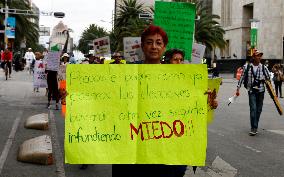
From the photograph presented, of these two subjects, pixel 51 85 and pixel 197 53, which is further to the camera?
pixel 51 85

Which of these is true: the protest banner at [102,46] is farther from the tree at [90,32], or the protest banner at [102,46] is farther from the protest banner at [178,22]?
the tree at [90,32]

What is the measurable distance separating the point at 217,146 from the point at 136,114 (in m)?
5.94

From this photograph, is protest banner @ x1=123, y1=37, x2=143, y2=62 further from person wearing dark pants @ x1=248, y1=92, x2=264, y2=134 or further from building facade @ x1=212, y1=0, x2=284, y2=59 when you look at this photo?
building facade @ x1=212, y1=0, x2=284, y2=59

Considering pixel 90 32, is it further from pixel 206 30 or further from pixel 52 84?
pixel 52 84

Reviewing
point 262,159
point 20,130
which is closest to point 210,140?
point 262,159

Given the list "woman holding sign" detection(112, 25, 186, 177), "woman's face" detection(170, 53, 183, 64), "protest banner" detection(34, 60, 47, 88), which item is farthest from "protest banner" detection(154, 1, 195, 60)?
"protest banner" detection(34, 60, 47, 88)

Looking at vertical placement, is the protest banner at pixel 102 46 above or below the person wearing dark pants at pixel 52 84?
above

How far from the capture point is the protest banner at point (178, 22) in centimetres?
858

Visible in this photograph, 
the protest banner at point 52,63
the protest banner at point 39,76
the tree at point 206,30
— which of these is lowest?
the protest banner at point 39,76

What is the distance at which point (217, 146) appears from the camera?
31.7ft

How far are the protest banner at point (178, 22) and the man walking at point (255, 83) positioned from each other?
3065 mm

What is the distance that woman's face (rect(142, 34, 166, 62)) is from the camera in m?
4.09

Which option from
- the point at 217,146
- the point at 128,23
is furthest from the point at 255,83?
the point at 128,23

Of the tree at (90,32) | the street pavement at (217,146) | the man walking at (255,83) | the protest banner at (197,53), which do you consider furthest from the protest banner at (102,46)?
the tree at (90,32)
